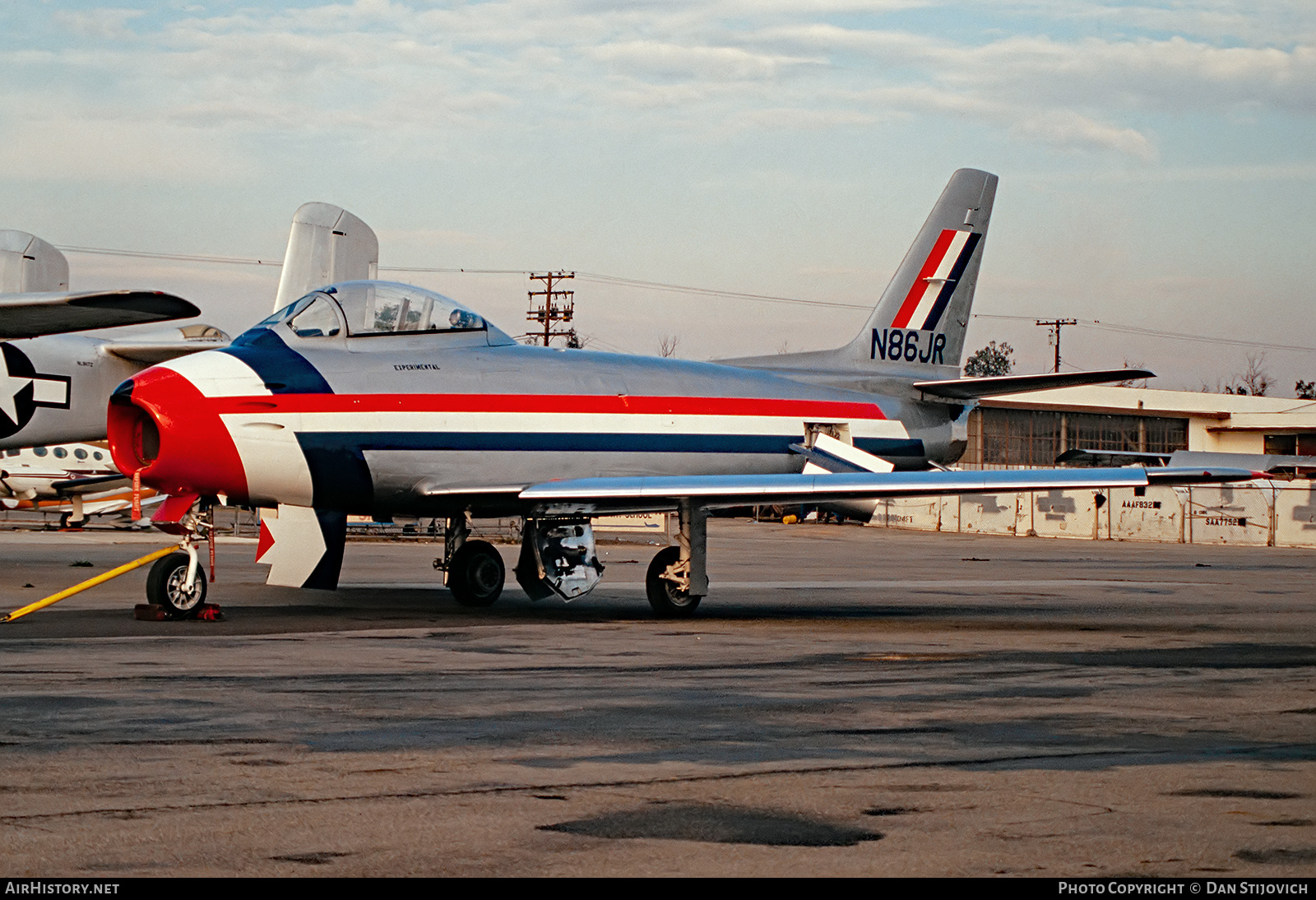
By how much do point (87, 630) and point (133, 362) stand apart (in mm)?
11218

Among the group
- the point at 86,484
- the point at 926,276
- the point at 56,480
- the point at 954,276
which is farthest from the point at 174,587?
the point at 56,480

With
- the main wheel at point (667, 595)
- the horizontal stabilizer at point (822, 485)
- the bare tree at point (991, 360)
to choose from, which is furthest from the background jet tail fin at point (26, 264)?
the bare tree at point (991, 360)

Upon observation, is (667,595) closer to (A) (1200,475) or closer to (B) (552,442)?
(B) (552,442)

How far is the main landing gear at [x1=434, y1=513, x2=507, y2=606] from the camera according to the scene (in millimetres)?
16391

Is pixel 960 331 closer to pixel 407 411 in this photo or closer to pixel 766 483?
pixel 766 483

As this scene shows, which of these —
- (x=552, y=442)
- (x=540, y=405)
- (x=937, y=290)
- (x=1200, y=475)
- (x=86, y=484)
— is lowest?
(x=86, y=484)

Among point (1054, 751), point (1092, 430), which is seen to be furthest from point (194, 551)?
point (1092, 430)

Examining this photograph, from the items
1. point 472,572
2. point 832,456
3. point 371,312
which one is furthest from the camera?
point 832,456

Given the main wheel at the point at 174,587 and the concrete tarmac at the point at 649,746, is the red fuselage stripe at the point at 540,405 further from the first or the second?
the concrete tarmac at the point at 649,746

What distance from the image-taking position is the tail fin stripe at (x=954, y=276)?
2002 cm

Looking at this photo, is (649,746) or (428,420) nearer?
(649,746)

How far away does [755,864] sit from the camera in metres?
4.36

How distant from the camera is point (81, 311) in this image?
16.8 m

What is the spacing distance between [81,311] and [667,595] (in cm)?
800
